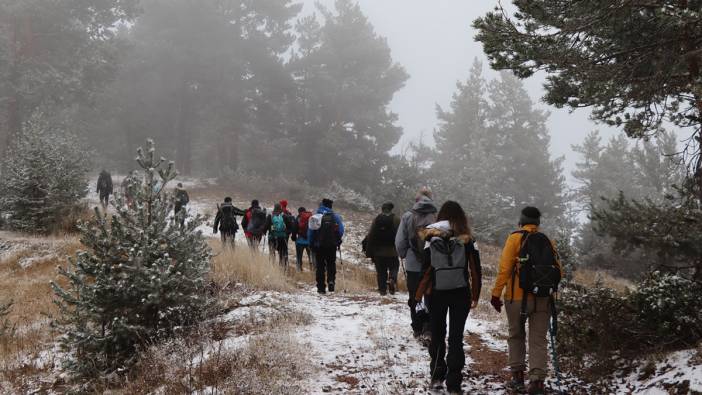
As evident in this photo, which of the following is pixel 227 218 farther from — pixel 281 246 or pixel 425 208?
pixel 425 208

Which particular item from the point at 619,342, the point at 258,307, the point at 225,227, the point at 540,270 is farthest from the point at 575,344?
the point at 225,227

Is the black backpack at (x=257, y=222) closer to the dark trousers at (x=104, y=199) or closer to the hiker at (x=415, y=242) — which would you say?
the hiker at (x=415, y=242)

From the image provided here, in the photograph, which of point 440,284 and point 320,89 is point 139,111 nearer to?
point 320,89

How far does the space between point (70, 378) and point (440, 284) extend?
454 centimetres

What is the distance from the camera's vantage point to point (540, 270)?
16.1 feet

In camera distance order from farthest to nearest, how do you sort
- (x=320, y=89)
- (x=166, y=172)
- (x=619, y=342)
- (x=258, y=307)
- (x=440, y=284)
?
(x=320, y=89), (x=258, y=307), (x=166, y=172), (x=619, y=342), (x=440, y=284)

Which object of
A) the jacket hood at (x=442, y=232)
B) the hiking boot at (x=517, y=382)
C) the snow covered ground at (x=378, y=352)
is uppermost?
the jacket hood at (x=442, y=232)

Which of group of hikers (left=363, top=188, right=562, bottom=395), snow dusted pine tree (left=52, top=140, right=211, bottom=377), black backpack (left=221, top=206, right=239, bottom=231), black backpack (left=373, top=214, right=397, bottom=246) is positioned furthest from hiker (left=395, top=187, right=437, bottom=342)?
black backpack (left=221, top=206, right=239, bottom=231)

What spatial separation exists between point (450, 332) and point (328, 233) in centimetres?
506

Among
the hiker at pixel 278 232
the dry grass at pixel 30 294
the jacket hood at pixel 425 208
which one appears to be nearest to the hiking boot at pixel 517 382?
the jacket hood at pixel 425 208

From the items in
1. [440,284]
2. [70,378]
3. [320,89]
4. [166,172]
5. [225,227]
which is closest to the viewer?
[440,284]

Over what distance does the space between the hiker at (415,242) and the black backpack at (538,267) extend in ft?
4.91

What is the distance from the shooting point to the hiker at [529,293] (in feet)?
16.2

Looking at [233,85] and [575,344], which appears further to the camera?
[233,85]
